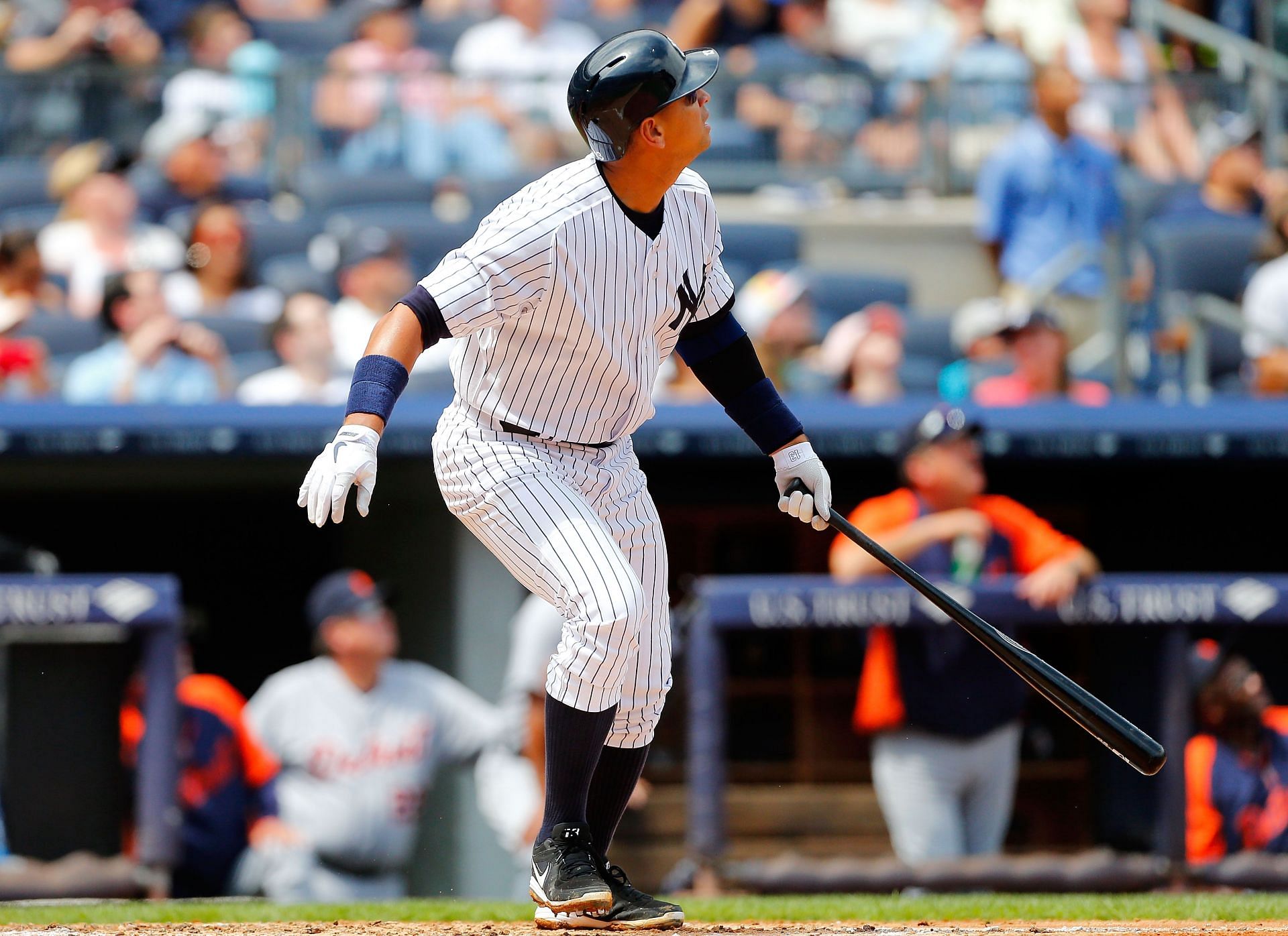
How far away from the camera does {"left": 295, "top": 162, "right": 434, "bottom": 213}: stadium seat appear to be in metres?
7.81

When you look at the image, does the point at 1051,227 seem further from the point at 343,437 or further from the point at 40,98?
the point at 343,437

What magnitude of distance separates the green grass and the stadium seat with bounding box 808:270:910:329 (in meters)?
3.25

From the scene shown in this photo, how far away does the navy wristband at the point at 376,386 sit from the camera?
9.78 feet

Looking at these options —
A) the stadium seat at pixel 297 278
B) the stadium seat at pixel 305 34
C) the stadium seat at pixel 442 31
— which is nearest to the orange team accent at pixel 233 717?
the stadium seat at pixel 297 278

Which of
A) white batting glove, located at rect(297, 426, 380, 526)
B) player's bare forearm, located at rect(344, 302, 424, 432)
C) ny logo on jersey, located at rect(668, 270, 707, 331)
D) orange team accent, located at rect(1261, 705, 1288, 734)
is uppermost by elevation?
ny logo on jersey, located at rect(668, 270, 707, 331)

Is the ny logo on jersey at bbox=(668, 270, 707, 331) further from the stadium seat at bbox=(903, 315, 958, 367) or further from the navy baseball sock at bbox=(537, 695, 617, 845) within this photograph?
the stadium seat at bbox=(903, 315, 958, 367)

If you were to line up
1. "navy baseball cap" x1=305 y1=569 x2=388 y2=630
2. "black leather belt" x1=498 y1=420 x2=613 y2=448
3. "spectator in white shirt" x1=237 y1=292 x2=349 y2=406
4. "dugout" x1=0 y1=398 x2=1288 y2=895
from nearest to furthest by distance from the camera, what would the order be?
"black leather belt" x1=498 y1=420 x2=613 y2=448 → "dugout" x1=0 y1=398 x2=1288 y2=895 → "navy baseball cap" x1=305 y1=569 x2=388 y2=630 → "spectator in white shirt" x1=237 y1=292 x2=349 y2=406

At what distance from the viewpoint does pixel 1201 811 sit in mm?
5070

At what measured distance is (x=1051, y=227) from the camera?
7.90 metres

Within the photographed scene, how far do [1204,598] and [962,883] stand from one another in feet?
3.66

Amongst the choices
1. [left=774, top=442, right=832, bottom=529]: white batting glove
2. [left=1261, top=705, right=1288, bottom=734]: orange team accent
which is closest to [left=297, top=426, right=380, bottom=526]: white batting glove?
[left=774, top=442, right=832, bottom=529]: white batting glove

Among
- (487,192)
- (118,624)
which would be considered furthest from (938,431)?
(487,192)

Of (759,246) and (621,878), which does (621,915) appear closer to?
(621,878)

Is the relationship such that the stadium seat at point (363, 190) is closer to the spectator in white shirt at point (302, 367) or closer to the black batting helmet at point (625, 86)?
the spectator in white shirt at point (302, 367)
